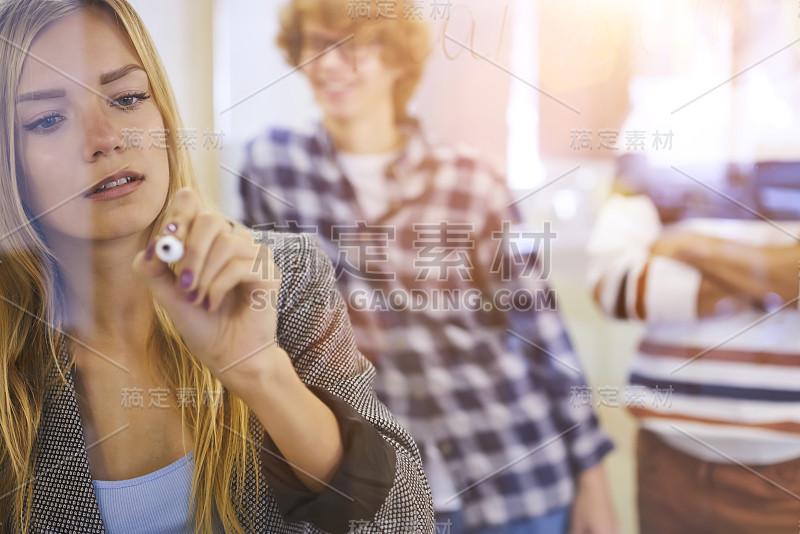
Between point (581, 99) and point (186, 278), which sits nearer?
point (186, 278)

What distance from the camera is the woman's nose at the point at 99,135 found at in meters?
0.66

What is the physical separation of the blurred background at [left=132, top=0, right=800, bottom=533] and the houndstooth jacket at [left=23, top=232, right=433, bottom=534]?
134mm

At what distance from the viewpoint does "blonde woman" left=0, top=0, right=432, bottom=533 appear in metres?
0.66

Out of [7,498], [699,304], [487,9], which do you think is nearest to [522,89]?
[487,9]

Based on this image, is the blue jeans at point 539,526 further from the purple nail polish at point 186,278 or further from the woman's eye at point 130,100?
the woman's eye at point 130,100

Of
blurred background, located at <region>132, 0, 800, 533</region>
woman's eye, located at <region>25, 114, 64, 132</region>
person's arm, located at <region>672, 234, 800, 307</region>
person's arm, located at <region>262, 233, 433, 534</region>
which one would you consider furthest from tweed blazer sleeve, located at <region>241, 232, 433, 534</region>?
person's arm, located at <region>672, 234, 800, 307</region>

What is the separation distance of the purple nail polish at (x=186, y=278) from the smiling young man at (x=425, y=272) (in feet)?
0.56

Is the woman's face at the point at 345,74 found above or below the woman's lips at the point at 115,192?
above

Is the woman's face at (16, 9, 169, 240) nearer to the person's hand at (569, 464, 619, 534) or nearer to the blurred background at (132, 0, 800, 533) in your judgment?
the blurred background at (132, 0, 800, 533)

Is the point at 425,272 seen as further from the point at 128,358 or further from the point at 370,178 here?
the point at 128,358

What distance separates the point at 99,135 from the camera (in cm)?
67

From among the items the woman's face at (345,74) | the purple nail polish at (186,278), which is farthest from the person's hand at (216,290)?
the woman's face at (345,74)

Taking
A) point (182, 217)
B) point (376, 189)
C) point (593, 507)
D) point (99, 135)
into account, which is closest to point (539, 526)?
point (593, 507)

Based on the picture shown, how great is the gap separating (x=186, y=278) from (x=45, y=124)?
25cm
